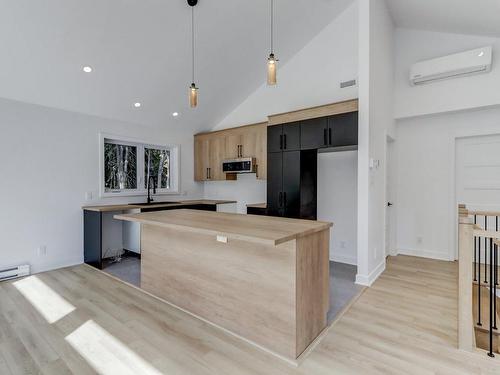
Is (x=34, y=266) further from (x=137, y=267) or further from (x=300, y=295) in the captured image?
(x=300, y=295)

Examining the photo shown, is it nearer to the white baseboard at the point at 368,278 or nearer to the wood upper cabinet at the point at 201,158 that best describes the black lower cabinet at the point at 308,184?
the white baseboard at the point at 368,278

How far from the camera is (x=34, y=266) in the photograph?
12.3 ft

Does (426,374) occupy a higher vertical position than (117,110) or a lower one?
lower

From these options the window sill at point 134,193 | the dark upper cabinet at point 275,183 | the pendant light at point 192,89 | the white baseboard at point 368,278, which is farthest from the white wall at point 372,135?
the window sill at point 134,193

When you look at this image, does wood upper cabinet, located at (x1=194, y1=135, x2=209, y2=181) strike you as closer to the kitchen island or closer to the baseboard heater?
the kitchen island

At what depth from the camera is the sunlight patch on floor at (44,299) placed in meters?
2.62

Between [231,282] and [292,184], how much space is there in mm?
2036

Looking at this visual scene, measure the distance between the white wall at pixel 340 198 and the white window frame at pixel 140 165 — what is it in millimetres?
2914

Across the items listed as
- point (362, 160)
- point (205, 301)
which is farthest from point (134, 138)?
point (362, 160)

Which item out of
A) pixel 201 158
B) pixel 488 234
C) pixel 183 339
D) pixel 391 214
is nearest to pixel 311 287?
pixel 183 339

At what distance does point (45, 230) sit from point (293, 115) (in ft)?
13.0

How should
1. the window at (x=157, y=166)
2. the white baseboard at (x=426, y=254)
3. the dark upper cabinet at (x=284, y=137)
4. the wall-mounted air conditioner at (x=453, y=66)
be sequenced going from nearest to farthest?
the wall-mounted air conditioner at (x=453, y=66)
the dark upper cabinet at (x=284, y=137)
the white baseboard at (x=426, y=254)
the window at (x=157, y=166)

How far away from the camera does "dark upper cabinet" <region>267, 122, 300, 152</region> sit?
3.89 m

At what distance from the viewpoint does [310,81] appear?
4.52 m
